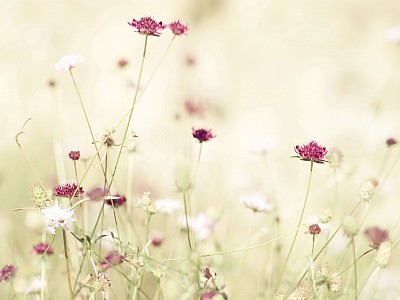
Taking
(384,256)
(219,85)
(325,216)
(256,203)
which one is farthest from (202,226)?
(219,85)

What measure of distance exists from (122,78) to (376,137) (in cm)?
90

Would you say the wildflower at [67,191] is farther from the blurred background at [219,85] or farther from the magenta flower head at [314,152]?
the blurred background at [219,85]

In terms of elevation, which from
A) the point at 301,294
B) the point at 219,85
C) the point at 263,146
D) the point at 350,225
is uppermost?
the point at 219,85

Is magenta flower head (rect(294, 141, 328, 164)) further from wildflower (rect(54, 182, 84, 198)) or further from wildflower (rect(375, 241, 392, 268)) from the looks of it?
wildflower (rect(54, 182, 84, 198))

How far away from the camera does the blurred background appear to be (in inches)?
89.2

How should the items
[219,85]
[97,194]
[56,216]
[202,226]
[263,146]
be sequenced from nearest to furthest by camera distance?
[56,216], [97,194], [202,226], [263,146], [219,85]

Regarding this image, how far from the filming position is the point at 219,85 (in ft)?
7.95

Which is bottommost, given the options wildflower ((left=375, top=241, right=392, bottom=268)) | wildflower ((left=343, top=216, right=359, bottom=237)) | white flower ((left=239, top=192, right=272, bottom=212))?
wildflower ((left=375, top=241, right=392, bottom=268))

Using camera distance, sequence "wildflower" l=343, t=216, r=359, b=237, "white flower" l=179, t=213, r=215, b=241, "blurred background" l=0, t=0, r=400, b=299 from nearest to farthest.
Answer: "wildflower" l=343, t=216, r=359, b=237
"white flower" l=179, t=213, r=215, b=241
"blurred background" l=0, t=0, r=400, b=299

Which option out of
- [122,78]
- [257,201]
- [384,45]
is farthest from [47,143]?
[384,45]

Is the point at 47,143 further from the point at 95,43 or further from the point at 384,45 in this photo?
the point at 384,45

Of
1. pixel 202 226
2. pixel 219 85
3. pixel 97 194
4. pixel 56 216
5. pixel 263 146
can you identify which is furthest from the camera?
pixel 219 85

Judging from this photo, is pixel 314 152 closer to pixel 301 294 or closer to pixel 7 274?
pixel 301 294

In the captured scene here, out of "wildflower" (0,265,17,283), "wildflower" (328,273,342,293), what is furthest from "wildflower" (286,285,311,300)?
"wildflower" (0,265,17,283)
